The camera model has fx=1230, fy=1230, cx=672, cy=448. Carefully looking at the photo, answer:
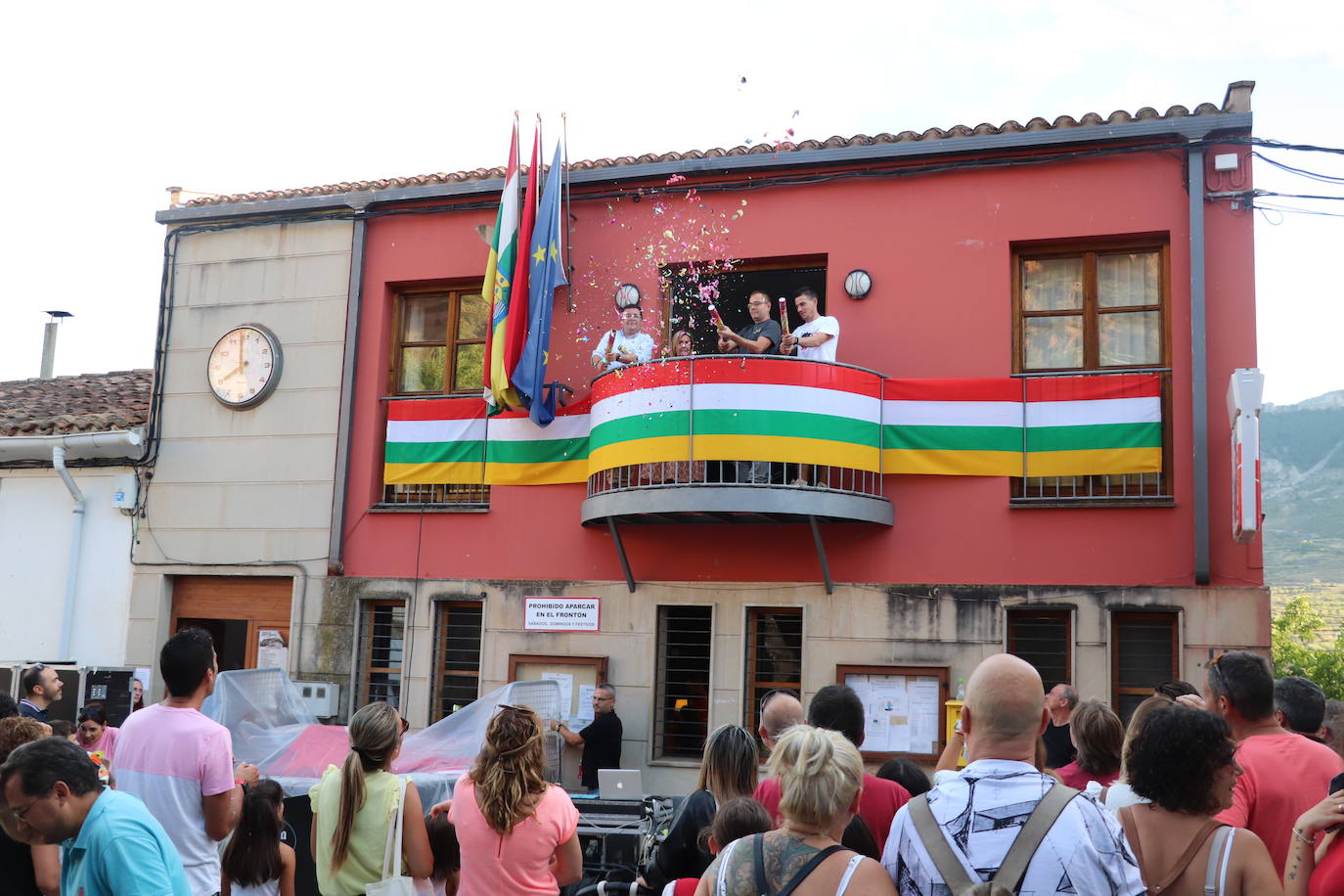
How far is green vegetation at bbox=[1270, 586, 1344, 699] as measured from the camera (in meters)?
37.2

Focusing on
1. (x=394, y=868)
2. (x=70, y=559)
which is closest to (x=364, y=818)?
(x=394, y=868)

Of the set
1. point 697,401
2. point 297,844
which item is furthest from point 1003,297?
point 297,844

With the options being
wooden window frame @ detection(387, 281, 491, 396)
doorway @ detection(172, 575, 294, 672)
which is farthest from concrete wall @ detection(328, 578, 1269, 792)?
wooden window frame @ detection(387, 281, 491, 396)

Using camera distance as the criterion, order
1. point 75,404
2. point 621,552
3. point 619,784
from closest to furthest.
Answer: point 619,784 → point 621,552 → point 75,404

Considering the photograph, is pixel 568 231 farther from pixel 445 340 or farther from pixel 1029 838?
pixel 1029 838

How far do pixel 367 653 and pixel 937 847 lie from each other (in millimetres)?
11347

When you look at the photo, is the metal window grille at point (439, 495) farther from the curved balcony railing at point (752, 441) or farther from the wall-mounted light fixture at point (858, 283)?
the wall-mounted light fixture at point (858, 283)

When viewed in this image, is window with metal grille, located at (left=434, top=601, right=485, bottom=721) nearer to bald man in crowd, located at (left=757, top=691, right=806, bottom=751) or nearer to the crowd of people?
the crowd of people

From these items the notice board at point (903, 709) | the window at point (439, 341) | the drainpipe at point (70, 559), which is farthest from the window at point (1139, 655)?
the drainpipe at point (70, 559)

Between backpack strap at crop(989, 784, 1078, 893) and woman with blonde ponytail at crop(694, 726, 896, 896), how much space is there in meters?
0.37

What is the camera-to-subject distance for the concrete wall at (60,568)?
580 inches

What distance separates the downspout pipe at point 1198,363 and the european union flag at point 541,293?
20.3 ft

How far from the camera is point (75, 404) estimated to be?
53.8 feet

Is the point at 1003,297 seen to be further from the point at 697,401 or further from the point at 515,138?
the point at 515,138
